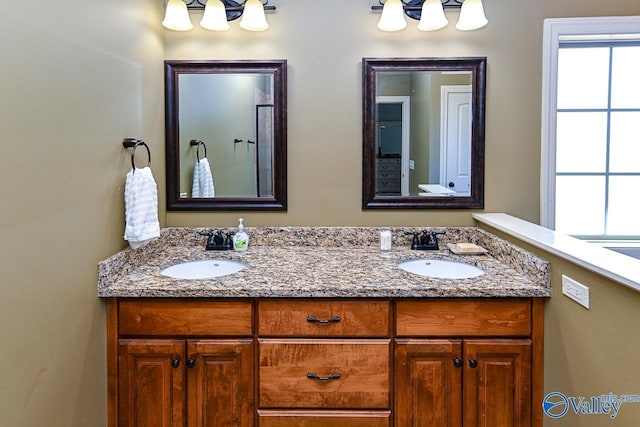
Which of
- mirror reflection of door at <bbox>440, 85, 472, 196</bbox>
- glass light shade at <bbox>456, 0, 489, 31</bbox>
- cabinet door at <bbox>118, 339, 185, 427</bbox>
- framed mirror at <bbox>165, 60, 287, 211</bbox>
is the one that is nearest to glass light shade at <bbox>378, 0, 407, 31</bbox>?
glass light shade at <bbox>456, 0, 489, 31</bbox>

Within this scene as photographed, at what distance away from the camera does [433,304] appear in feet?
5.42

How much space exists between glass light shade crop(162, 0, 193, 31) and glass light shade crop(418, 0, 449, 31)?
119cm

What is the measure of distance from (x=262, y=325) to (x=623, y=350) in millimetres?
1191

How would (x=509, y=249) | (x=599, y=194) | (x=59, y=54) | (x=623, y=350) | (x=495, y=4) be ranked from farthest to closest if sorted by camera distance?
(x=599, y=194) → (x=495, y=4) → (x=509, y=249) → (x=59, y=54) → (x=623, y=350)

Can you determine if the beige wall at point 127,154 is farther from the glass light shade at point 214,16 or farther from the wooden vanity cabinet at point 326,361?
the wooden vanity cabinet at point 326,361

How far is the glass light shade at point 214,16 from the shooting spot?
2.12m

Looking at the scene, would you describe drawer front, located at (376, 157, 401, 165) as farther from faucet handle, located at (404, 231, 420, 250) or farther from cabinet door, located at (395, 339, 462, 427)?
cabinet door, located at (395, 339, 462, 427)

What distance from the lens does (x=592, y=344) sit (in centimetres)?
139

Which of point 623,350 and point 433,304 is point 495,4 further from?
point 623,350

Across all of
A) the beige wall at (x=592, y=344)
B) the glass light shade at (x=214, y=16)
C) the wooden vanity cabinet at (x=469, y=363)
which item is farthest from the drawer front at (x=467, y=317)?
the glass light shade at (x=214, y=16)

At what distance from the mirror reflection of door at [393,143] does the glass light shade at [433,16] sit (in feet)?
1.20

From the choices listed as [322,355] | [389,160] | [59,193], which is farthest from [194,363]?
[389,160]

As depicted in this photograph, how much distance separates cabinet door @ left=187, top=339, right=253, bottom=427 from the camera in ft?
5.45

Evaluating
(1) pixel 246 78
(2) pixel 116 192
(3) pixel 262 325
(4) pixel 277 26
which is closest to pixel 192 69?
(1) pixel 246 78
